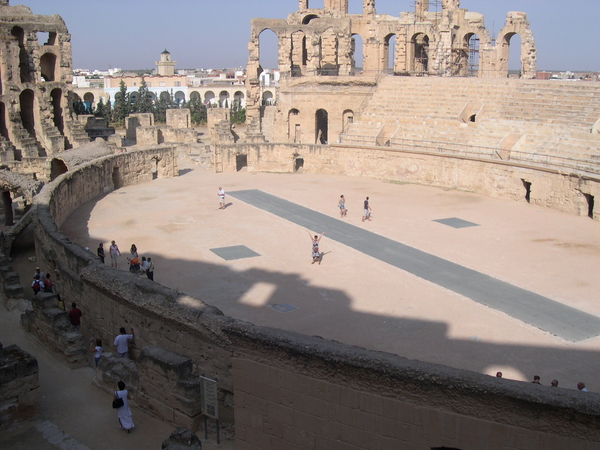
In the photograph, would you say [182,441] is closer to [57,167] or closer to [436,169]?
[436,169]

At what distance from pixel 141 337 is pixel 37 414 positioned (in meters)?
1.61

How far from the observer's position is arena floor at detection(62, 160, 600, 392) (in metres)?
10.4

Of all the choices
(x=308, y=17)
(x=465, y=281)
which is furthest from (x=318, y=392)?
(x=308, y=17)

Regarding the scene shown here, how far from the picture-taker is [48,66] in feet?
108

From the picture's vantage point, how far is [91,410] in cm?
747

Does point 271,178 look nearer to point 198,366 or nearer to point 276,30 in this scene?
point 276,30

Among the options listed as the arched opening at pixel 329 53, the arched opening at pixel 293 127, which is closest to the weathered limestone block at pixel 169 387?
the arched opening at pixel 293 127

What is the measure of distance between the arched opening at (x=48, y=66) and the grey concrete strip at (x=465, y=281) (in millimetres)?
19564

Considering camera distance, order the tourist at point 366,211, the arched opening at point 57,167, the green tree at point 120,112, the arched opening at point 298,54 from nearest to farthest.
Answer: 1. the tourist at point 366,211
2. the arched opening at point 57,167
3. the arched opening at point 298,54
4. the green tree at point 120,112

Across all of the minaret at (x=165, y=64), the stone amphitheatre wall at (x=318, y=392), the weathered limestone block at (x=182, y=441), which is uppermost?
the minaret at (x=165, y=64)

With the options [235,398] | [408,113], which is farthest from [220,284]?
[408,113]

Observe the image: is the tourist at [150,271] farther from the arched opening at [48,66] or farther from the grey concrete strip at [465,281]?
the arched opening at [48,66]

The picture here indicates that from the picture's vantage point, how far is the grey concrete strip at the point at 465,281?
11.3m

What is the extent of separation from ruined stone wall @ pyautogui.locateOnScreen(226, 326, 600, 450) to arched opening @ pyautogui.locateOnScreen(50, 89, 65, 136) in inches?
1135
